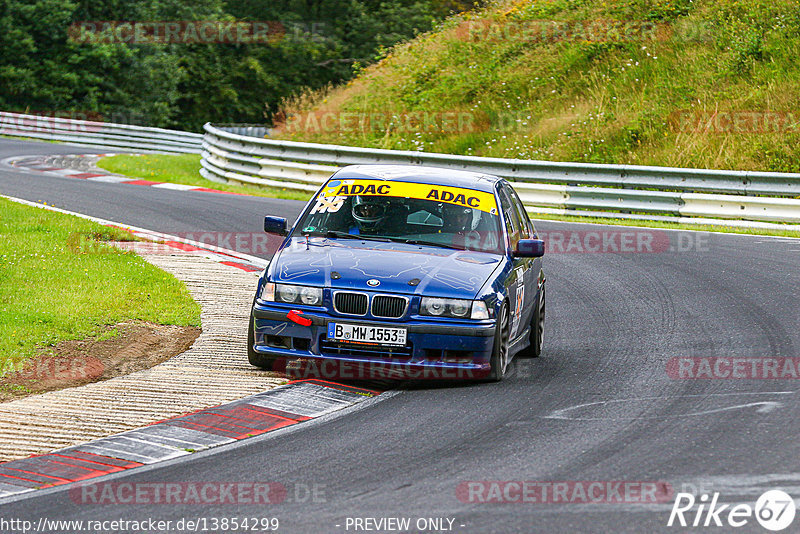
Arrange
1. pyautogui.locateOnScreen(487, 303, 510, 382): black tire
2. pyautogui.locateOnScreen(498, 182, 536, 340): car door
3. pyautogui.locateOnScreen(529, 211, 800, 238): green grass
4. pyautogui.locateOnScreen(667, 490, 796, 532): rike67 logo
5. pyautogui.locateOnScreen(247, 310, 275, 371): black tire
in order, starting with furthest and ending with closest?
1. pyautogui.locateOnScreen(529, 211, 800, 238): green grass
2. pyautogui.locateOnScreen(498, 182, 536, 340): car door
3. pyautogui.locateOnScreen(247, 310, 275, 371): black tire
4. pyautogui.locateOnScreen(487, 303, 510, 382): black tire
5. pyautogui.locateOnScreen(667, 490, 796, 532): rike67 logo

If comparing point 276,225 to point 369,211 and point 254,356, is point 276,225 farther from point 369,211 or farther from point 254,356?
point 254,356

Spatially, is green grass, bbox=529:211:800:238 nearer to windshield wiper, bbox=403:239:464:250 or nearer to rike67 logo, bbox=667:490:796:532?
windshield wiper, bbox=403:239:464:250

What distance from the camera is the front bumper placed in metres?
8.20

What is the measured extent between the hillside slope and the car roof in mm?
14319

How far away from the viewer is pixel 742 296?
12367mm

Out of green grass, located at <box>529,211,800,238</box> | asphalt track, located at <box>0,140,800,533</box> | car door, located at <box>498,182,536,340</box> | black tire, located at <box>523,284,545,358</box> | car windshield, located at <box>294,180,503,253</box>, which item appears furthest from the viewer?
green grass, located at <box>529,211,800,238</box>

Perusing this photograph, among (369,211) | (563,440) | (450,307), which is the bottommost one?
(563,440)

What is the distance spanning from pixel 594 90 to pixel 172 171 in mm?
11104

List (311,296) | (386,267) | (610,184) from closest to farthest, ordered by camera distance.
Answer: (311,296), (386,267), (610,184)

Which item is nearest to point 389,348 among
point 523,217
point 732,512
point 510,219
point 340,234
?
point 340,234

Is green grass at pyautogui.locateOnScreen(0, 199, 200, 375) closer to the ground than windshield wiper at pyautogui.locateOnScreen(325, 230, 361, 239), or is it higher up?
closer to the ground

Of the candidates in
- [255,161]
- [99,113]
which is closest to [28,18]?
[99,113]

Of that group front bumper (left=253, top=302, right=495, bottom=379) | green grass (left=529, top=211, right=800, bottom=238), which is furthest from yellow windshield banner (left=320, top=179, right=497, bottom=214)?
green grass (left=529, top=211, right=800, bottom=238)

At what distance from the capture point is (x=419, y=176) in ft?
32.4
